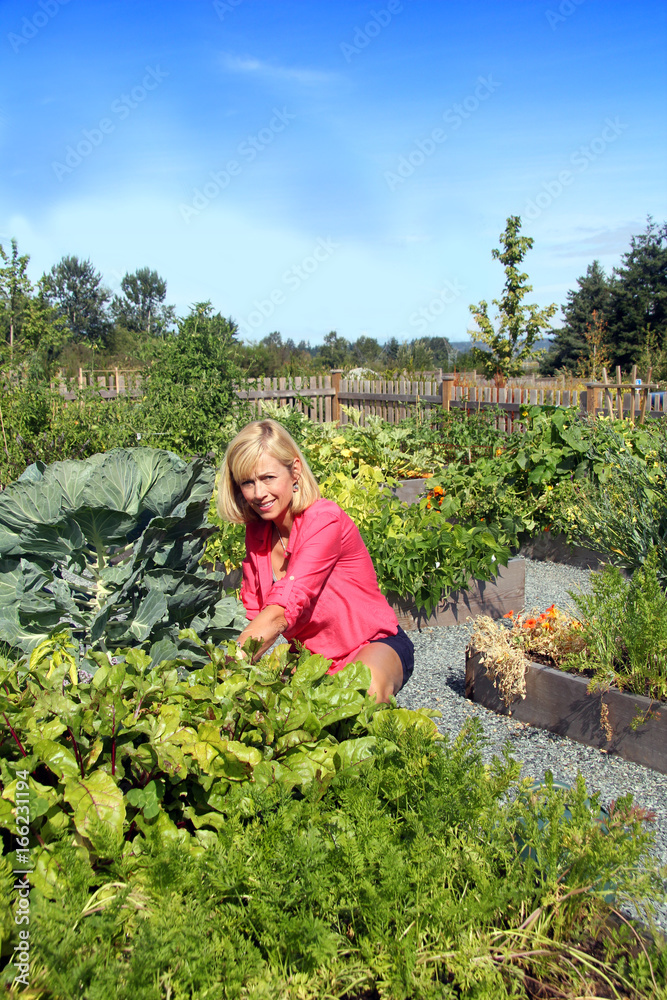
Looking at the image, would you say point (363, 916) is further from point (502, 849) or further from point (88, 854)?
point (88, 854)

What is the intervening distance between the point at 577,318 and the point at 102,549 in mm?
45897

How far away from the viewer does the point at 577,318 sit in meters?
43.1

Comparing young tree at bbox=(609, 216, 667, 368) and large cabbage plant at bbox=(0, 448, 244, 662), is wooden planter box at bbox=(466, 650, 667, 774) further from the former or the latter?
young tree at bbox=(609, 216, 667, 368)

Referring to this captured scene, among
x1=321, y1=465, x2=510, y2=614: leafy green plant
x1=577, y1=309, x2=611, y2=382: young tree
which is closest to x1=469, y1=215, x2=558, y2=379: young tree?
x1=577, y1=309, x2=611, y2=382: young tree

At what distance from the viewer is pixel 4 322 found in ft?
49.6

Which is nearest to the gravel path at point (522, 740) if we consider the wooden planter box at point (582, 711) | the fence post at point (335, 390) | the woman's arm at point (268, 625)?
the wooden planter box at point (582, 711)

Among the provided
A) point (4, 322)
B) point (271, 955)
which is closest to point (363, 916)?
point (271, 955)

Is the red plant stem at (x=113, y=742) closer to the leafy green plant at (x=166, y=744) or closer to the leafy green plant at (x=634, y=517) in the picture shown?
the leafy green plant at (x=166, y=744)

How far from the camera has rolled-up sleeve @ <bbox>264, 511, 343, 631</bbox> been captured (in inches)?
82.2

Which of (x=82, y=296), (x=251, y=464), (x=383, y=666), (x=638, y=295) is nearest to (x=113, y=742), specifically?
(x=383, y=666)

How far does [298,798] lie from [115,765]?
368 millimetres

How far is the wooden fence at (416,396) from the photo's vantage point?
9.16 m

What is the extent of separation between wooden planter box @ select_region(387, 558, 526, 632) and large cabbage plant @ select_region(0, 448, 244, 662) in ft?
8.37

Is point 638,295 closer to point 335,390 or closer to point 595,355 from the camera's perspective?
point 595,355
